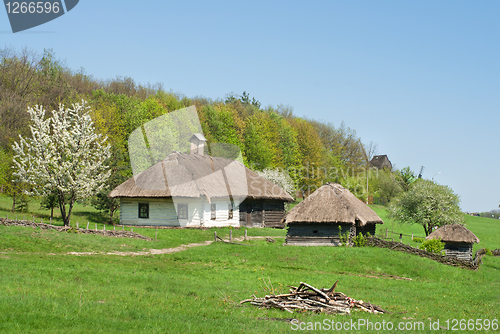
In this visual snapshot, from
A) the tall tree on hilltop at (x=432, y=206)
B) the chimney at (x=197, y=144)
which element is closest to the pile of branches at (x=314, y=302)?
the tall tree on hilltop at (x=432, y=206)

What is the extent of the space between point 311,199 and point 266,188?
1305cm

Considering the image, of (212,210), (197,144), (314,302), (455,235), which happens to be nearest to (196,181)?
(212,210)

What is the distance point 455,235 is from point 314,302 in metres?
22.6

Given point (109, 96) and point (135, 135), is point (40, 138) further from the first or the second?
point (109, 96)

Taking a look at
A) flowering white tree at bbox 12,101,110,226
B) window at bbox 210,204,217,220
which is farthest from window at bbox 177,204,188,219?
flowering white tree at bbox 12,101,110,226

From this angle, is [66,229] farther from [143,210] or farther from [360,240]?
[360,240]

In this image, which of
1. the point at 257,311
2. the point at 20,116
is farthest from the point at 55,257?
the point at 20,116

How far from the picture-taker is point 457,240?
3009 cm

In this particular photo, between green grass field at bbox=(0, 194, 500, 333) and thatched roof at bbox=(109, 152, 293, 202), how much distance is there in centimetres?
713

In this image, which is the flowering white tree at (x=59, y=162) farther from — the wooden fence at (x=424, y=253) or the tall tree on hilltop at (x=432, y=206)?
the tall tree on hilltop at (x=432, y=206)

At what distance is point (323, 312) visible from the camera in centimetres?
1138

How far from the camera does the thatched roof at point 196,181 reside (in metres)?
33.8

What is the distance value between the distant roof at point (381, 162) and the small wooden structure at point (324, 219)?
77275mm

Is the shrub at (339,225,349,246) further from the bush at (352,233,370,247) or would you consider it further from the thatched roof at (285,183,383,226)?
the thatched roof at (285,183,383,226)
